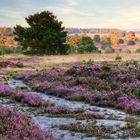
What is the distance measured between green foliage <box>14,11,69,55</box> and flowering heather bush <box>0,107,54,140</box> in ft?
268

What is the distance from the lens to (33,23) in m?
102

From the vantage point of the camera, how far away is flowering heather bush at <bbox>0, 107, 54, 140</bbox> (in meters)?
14.2

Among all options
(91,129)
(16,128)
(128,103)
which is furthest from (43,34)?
(16,128)

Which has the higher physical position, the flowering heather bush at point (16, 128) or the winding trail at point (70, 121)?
the flowering heather bush at point (16, 128)

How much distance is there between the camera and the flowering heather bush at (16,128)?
14175mm

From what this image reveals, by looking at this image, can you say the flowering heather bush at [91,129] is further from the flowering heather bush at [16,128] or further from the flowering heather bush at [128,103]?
the flowering heather bush at [128,103]

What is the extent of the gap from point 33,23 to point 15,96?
243 ft

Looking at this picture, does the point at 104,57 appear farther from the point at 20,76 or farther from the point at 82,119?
the point at 82,119

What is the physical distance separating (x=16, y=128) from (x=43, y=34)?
3353 inches

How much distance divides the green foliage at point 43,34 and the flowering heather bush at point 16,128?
81.7m

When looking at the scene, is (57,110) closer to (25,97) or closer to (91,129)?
(25,97)

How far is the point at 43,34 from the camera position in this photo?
3910 inches

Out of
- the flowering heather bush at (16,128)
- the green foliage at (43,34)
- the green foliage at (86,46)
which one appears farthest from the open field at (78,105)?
the green foliage at (86,46)

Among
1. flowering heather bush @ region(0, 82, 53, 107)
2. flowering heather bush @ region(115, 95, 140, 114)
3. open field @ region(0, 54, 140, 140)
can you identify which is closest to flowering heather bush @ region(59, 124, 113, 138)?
open field @ region(0, 54, 140, 140)
